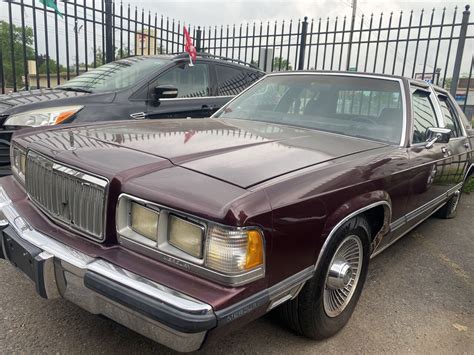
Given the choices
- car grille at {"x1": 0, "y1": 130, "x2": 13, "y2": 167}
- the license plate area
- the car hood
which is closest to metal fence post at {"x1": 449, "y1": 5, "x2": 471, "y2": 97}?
the car hood

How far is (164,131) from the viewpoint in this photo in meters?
2.66

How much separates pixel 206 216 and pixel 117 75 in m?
4.13

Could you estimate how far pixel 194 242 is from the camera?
163 cm

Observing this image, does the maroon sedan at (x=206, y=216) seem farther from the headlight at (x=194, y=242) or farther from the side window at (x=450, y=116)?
the side window at (x=450, y=116)

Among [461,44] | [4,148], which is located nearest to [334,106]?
[4,148]

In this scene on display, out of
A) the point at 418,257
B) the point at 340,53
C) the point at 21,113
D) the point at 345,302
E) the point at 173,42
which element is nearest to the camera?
the point at 345,302

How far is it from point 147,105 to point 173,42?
581 centimetres

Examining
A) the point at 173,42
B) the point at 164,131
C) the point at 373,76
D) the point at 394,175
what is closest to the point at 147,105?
the point at 164,131

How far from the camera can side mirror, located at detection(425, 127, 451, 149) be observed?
121 inches

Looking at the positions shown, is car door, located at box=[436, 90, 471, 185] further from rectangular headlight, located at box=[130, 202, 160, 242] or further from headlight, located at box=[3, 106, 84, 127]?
headlight, located at box=[3, 106, 84, 127]

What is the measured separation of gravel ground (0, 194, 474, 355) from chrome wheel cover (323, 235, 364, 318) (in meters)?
0.20

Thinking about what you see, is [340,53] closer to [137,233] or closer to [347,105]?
[347,105]

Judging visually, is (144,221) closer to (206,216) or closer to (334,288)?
(206,216)

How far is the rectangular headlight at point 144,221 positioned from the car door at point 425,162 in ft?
6.50
